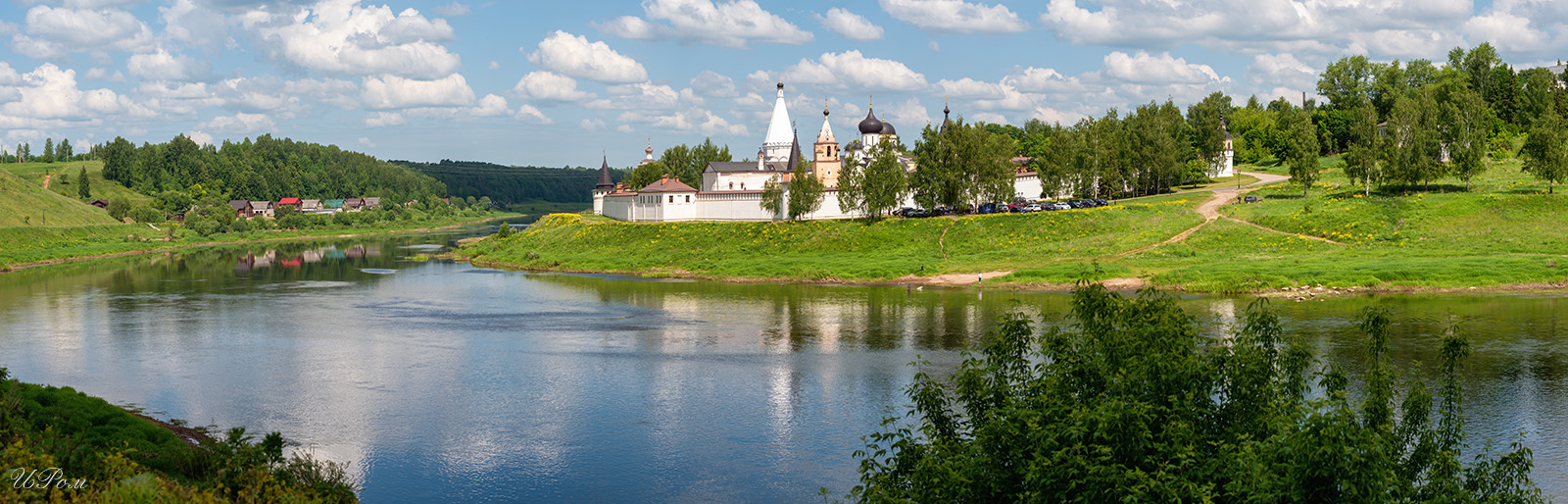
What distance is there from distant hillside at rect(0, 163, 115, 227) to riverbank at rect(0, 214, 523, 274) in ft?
9.43

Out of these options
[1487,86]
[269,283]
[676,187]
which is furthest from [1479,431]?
[1487,86]

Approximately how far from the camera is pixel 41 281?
68.7 m

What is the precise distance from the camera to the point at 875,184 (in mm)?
75500

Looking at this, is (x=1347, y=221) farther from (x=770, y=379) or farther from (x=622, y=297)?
(x=770, y=379)

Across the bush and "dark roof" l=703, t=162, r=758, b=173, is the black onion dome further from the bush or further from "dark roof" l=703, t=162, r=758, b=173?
the bush

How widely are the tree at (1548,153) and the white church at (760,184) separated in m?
30.6

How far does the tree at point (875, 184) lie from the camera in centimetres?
7544

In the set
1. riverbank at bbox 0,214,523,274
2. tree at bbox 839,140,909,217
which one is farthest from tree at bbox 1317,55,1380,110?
riverbank at bbox 0,214,523,274

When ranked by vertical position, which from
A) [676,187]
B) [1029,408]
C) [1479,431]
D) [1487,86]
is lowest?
[1479,431]

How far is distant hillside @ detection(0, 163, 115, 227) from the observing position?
342ft

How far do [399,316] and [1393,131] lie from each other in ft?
202

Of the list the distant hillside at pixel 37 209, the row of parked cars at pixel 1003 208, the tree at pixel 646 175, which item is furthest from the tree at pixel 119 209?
the row of parked cars at pixel 1003 208

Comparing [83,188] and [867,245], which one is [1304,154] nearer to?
[867,245]

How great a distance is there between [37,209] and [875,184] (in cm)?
8689
